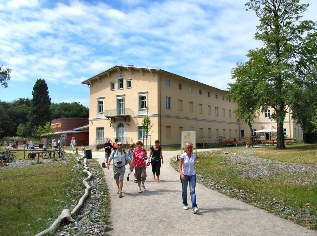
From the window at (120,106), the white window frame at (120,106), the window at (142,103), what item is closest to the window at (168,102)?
the window at (142,103)

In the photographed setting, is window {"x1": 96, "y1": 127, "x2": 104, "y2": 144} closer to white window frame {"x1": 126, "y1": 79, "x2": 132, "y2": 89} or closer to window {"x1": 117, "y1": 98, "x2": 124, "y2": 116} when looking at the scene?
window {"x1": 117, "y1": 98, "x2": 124, "y2": 116}

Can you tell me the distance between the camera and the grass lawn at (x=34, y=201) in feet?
26.7

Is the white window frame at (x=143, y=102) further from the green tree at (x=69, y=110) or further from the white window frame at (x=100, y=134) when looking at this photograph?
the green tree at (x=69, y=110)

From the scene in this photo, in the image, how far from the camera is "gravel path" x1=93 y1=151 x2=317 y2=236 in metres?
7.62

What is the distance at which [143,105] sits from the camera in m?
46.3

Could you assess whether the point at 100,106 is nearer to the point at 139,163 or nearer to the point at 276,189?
the point at 139,163

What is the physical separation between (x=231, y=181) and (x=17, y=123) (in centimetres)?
9362

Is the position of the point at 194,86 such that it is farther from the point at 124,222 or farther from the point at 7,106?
the point at 7,106

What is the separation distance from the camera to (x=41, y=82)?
3514 inches

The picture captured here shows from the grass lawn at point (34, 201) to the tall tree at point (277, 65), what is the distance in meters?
23.0

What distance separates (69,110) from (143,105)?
7238cm

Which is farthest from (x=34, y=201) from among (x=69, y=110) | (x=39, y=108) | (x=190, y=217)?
(x=69, y=110)

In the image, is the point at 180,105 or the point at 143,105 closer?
the point at 143,105

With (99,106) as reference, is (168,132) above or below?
below
